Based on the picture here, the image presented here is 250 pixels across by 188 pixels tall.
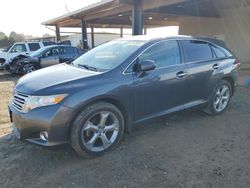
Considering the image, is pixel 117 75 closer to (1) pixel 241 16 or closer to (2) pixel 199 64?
(2) pixel 199 64

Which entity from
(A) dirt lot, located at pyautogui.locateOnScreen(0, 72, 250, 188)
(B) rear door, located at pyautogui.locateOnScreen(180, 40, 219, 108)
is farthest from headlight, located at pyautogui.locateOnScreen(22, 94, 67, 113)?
(B) rear door, located at pyautogui.locateOnScreen(180, 40, 219, 108)

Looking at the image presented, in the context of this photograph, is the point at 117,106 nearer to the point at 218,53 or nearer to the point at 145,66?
the point at 145,66

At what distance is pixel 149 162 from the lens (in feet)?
11.3

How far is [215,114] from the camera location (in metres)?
5.30

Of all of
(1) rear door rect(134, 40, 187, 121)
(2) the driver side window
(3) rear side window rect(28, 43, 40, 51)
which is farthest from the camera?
(3) rear side window rect(28, 43, 40, 51)

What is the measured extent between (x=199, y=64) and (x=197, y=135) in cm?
133

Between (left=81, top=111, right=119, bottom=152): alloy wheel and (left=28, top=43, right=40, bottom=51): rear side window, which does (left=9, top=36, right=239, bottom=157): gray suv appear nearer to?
(left=81, top=111, right=119, bottom=152): alloy wheel

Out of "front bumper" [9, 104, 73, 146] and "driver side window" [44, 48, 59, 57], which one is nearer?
"front bumper" [9, 104, 73, 146]

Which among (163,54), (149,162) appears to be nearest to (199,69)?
(163,54)

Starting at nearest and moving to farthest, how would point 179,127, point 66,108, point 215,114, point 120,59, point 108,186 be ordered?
point 108,186
point 66,108
point 120,59
point 179,127
point 215,114

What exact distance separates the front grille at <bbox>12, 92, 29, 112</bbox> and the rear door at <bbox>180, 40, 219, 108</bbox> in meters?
2.73

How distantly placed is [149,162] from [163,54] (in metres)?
1.84

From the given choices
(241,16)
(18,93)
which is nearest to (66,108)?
(18,93)

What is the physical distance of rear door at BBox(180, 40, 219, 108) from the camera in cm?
457
